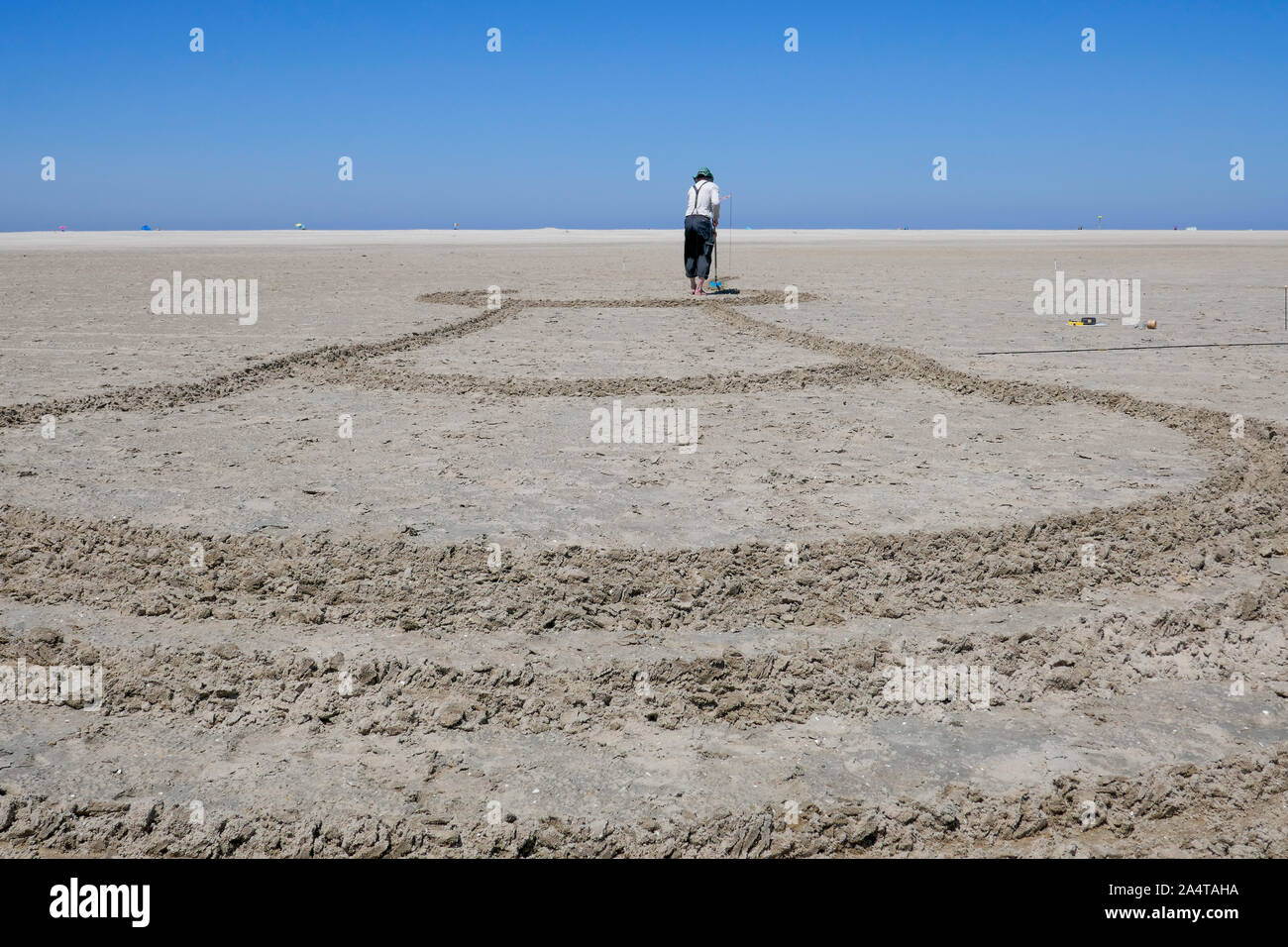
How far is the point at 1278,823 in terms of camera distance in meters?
2.62

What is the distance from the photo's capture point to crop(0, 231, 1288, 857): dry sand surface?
2682 millimetres

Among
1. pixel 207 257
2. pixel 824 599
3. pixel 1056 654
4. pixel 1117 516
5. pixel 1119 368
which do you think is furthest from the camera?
pixel 207 257

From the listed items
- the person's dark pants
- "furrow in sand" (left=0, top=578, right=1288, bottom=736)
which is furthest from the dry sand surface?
the person's dark pants

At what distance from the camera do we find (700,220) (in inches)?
622

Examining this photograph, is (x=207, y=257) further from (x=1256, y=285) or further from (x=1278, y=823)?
(x=1278, y=823)

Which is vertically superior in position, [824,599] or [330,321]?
[330,321]

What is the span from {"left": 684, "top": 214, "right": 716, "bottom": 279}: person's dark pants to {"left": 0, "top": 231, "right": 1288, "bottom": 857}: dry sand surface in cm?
777

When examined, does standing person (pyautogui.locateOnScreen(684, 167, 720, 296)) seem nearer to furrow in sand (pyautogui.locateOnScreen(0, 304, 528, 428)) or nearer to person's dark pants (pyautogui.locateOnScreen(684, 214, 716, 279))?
person's dark pants (pyautogui.locateOnScreen(684, 214, 716, 279))

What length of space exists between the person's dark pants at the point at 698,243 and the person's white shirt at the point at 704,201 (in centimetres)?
10

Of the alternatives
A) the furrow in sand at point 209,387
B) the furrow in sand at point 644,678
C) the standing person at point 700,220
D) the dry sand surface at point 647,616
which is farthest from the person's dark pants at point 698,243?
the furrow in sand at point 644,678

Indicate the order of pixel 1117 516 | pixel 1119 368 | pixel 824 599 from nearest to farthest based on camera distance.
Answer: pixel 824 599
pixel 1117 516
pixel 1119 368
